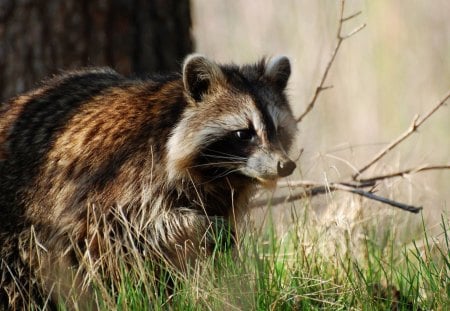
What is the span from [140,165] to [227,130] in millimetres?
539

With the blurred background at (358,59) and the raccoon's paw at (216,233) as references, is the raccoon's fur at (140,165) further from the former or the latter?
the blurred background at (358,59)

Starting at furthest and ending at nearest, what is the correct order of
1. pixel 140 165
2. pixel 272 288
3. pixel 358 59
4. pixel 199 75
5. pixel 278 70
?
pixel 358 59 → pixel 278 70 → pixel 199 75 → pixel 140 165 → pixel 272 288

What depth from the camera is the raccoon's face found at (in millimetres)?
5117

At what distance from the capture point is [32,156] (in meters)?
5.46

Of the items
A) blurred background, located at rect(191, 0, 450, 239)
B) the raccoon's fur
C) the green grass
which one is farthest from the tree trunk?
blurred background, located at rect(191, 0, 450, 239)

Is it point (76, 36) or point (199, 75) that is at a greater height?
point (76, 36)

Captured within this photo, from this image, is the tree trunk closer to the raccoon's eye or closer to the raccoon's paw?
the raccoon's eye

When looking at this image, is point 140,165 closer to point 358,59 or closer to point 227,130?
point 227,130

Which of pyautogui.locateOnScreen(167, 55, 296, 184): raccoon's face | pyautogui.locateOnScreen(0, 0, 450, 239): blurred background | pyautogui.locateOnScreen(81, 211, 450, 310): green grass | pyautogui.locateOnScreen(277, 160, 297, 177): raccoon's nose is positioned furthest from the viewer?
pyautogui.locateOnScreen(0, 0, 450, 239): blurred background

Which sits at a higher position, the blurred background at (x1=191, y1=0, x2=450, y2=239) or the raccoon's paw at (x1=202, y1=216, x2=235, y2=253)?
the blurred background at (x1=191, y1=0, x2=450, y2=239)

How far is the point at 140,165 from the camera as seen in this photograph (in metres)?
5.21

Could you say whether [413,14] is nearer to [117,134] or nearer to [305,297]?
[117,134]

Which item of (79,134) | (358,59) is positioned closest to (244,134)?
(79,134)

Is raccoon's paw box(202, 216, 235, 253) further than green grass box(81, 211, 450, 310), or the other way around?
raccoon's paw box(202, 216, 235, 253)
